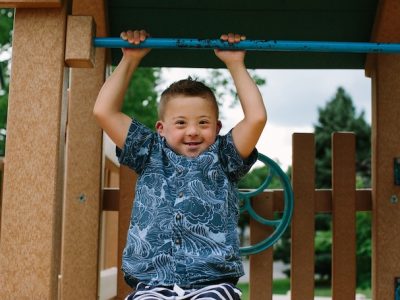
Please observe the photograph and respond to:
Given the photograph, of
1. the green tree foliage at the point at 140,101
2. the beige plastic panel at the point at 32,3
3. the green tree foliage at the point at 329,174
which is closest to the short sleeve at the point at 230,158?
the beige plastic panel at the point at 32,3

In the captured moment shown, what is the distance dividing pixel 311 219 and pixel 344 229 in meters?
0.16

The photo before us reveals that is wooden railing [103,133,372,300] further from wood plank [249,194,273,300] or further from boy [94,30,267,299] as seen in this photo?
boy [94,30,267,299]

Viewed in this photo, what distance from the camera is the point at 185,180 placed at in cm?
218

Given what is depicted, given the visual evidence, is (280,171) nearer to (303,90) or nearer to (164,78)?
(164,78)

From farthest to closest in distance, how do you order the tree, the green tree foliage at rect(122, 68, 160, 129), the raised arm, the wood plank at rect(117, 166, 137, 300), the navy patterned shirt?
the tree → the green tree foliage at rect(122, 68, 160, 129) → the wood plank at rect(117, 166, 137, 300) → the raised arm → the navy patterned shirt

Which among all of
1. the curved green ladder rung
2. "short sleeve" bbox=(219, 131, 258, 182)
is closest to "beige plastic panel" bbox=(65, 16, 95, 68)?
"short sleeve" bbox=(219, 131, 258, 182)

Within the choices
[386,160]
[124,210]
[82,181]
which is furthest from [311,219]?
[82,181]

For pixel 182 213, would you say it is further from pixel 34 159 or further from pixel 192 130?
pixel 34 159

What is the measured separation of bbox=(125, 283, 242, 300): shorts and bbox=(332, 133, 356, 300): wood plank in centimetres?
128

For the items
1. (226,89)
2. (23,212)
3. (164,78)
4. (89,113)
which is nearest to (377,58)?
(89,113)

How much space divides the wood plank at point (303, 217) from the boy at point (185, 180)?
1030mm

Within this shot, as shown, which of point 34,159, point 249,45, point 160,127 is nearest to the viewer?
point 34,159

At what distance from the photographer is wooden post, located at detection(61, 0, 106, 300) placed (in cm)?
288

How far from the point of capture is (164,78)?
13.7 meters
